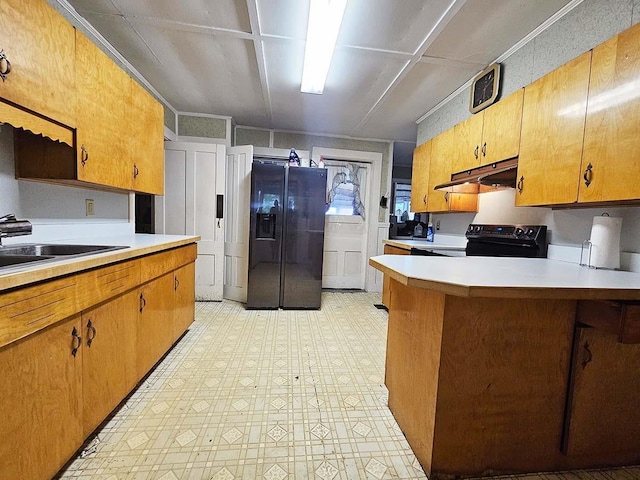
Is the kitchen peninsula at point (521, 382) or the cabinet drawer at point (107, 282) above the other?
the cabinet drawer at point (107, 282)

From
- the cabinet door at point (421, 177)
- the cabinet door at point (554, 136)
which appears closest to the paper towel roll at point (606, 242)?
the cabinet door at point (554, 136)

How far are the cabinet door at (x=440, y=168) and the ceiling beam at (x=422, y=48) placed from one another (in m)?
0.70

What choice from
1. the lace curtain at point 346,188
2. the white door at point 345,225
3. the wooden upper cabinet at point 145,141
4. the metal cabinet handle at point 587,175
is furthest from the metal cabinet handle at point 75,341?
the lace curtain at point 346,188

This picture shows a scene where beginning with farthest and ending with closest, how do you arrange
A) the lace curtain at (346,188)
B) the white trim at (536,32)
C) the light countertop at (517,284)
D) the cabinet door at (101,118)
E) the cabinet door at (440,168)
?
the lace curtain at (346,188) < the cabinet door at (440,168) < the white trim at (536,32) < the cabinet door at (101,118) < the light countertop at (517,284)

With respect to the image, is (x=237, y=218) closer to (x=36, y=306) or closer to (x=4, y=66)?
(x=4, y=66)

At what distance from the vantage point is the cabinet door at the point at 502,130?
1.86 meters

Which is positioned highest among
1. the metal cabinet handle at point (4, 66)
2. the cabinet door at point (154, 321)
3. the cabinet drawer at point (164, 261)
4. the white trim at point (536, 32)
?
the white trim at point (536, 32)

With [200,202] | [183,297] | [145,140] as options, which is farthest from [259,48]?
[183,297]

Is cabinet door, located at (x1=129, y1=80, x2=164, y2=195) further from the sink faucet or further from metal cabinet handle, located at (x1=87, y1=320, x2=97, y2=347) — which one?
metal cabinet handle, located at (x1=87, y1=320, x2=97, y2=347)

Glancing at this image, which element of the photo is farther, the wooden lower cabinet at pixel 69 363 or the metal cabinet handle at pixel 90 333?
the metal cabinet handle at pixel 90 333

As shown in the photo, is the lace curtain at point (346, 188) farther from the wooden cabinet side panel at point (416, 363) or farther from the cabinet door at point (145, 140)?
the wooden cabinet side panel at point (416, 363)

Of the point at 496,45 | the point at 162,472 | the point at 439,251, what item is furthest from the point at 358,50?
the point at 162,472

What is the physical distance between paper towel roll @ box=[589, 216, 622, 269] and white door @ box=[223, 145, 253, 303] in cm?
322

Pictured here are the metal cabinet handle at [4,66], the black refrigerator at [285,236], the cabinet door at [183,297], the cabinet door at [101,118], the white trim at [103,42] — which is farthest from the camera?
the black refrigerator at [285,236]
